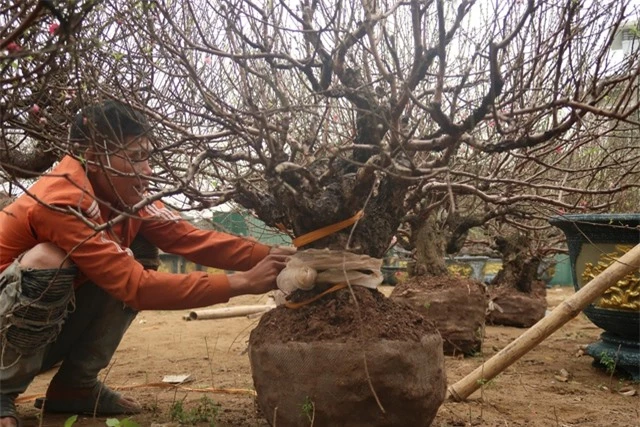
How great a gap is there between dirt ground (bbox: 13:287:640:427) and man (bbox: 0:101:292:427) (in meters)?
0.24

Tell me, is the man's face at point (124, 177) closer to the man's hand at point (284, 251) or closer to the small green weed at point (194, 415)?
the man's hand at point (284, 251)

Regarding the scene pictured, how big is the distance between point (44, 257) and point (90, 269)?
0.25m

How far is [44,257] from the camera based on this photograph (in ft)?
8.38

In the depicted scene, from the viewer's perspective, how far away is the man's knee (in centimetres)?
255

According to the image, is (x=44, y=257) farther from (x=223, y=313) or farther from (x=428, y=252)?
(x=223, y=313)

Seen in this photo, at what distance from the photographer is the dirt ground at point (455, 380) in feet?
9.61

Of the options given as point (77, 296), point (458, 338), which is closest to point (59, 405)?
point (77, 296)

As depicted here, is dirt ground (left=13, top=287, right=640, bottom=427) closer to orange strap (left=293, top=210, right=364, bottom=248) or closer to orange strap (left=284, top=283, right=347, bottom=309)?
orange strap (left=284, top=283, right=347, bottom=309)

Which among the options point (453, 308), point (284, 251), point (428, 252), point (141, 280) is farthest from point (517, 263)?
point (141, 280)

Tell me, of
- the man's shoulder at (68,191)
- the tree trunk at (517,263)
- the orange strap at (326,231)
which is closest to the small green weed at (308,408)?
the orange strap at (326,231)

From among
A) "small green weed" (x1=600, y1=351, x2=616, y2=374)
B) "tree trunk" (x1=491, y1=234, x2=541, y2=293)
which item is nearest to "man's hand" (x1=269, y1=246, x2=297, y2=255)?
"small green weed" (x1=600, y1=351, x2=616, y2=374)

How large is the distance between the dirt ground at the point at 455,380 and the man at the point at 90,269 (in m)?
0.24

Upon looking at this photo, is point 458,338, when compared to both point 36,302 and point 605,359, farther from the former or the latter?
point 36,302

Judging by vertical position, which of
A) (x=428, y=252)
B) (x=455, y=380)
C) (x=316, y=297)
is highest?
Answer: (x=316, y=297)
